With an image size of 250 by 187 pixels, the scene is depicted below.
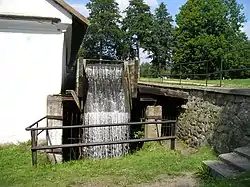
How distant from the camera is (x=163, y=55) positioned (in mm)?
54438

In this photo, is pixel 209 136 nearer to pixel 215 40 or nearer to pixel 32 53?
pixel 32 53

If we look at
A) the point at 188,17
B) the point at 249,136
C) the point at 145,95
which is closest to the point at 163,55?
the point at 188,17

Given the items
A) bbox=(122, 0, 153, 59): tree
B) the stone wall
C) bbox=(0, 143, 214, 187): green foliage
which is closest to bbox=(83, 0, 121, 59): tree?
bbox=(122, 0, 153, 59): tree

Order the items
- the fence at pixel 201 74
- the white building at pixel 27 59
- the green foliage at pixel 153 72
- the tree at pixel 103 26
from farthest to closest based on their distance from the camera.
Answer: the tree at pixel 103 26 → the green foliage at pixel 153 72 → the fence at pixel 201 74 → the white building at pixel 27 59

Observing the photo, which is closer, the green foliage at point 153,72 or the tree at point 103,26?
the green foliage at point 153,72

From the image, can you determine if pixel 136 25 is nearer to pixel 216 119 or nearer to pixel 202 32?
pixel 202 32

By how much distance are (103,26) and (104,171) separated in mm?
49239

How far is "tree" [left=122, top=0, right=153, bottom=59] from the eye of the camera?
2143 inches

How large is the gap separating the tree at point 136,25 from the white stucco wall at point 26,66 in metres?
45.1

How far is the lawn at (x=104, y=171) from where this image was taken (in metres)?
6.05

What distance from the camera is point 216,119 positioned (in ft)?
30.9

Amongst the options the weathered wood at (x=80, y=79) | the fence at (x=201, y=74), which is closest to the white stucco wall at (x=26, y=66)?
the weathered wood at (x=80, y=79)

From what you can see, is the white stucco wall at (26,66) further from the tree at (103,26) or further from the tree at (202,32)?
the tree at (103,26)

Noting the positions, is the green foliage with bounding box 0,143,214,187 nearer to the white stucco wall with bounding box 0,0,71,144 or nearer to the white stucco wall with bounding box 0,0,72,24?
the white stucco wall with bounding box 0,0,71,144
